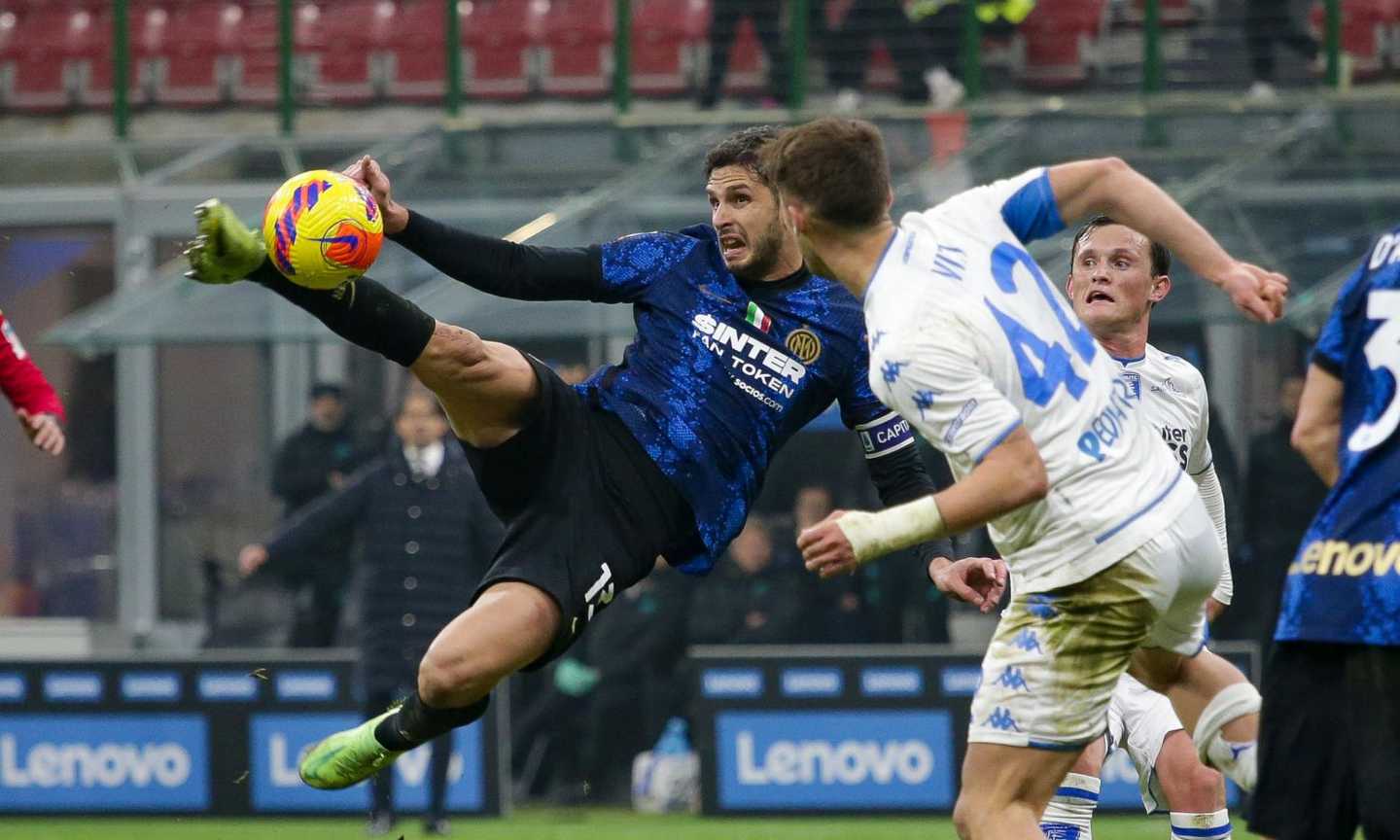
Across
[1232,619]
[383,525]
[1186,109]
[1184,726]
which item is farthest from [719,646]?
[1184,726]

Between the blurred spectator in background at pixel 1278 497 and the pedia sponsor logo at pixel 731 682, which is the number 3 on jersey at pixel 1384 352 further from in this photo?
the blurred spectator in background at pixel 1278 497

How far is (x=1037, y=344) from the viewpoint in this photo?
500 centimetres

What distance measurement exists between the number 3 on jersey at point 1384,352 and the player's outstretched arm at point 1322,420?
10 cm

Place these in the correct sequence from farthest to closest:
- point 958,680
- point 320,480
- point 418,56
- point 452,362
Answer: point 418,56
point 320,480
point 958,680
point 452,362

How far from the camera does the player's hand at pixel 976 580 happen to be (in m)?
5.75

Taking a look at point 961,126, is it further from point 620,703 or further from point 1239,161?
point 620,703

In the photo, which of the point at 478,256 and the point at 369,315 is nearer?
the point at 369,315

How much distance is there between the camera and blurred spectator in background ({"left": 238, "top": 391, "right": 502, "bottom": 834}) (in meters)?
10.9

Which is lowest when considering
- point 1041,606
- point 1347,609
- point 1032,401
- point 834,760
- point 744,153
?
point 834,760

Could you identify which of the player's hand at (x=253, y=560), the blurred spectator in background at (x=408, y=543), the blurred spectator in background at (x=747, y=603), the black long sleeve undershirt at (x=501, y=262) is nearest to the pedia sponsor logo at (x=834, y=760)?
the blurred spectator in background at (x=747, y=603)

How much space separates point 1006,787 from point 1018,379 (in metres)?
1.02

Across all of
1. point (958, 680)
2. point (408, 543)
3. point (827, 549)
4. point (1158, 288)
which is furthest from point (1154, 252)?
point (408, 543)

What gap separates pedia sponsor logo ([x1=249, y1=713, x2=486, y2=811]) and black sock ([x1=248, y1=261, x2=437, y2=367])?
5.92m

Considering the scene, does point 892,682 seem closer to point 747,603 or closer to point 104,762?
point 747,603
